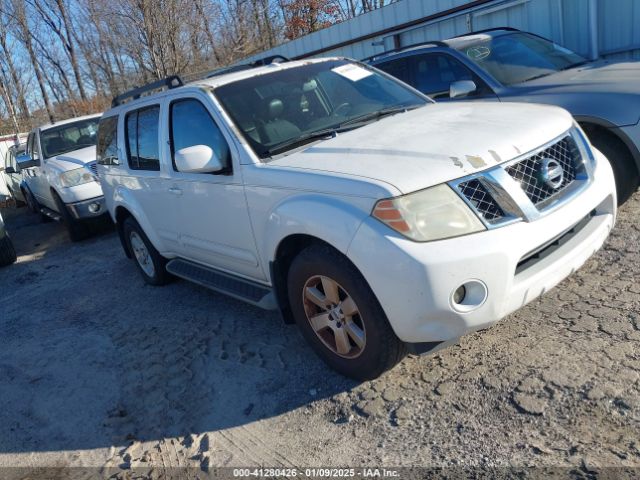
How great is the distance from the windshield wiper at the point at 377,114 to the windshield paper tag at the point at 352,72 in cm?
46

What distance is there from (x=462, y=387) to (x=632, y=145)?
108 inches

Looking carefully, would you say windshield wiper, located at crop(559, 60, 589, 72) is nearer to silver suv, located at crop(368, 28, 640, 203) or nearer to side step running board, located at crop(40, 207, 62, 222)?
silver suv, located at crop(368, 28, 640, 203)

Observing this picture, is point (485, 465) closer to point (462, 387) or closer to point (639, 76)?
point (462, 387)

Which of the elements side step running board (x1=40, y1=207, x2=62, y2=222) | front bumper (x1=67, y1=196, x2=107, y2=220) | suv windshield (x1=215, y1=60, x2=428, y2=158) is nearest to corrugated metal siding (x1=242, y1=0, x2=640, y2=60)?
suv windshield (x1=215, y1=60, x2=428, y2=158)

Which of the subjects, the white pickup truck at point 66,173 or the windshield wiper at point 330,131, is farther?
the white pickup truck at point 66,173

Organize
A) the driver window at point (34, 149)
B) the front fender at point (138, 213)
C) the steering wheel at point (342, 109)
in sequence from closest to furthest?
the steering wheel at point (342, 109) < the front fender at point (138, 213) < the driver window at point (34, 149)

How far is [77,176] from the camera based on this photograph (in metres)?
8.81

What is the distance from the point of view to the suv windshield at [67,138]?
10047 millimetres

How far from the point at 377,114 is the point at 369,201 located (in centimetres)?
147

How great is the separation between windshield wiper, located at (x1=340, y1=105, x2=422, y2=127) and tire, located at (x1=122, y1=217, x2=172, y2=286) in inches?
100

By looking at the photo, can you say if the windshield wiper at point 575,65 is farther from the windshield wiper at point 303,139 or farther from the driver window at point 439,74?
the windshield wiper at point 303,139

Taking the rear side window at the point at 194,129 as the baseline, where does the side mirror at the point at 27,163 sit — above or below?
below

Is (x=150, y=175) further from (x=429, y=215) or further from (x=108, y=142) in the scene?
(x=429, y=215)

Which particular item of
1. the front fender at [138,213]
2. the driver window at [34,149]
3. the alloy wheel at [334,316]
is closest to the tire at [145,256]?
the front fender at [138,213]
